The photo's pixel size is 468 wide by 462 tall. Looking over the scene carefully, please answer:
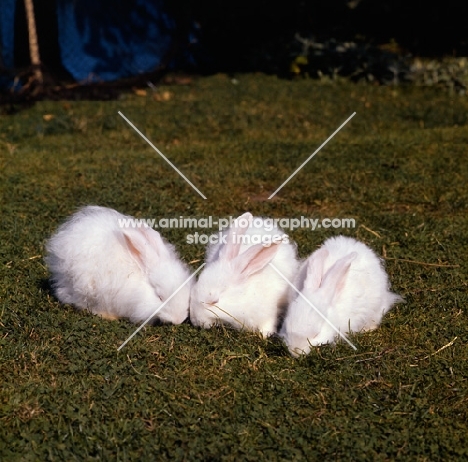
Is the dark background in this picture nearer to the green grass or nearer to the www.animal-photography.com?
A: the www.animal-photography.com

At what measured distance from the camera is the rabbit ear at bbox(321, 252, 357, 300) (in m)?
3.74

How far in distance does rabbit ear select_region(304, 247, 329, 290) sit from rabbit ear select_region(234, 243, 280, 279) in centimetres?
23

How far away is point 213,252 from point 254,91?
5815mm

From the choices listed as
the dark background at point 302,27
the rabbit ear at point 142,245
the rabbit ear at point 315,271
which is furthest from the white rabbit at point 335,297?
the dark background at point 302,27

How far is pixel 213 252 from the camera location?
4.32m

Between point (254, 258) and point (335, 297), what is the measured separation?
49cm

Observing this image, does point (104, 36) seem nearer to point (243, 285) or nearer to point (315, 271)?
point (243, 285)

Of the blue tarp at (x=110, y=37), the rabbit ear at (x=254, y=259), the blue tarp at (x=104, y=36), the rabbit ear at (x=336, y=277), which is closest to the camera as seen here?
the rabbit ear at (x=336, y=277)

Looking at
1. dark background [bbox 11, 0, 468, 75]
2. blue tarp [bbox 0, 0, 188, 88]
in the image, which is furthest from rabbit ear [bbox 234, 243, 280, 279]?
dark background [bbox 11, 0, 468, 75]

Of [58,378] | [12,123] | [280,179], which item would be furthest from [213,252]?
[12,123]

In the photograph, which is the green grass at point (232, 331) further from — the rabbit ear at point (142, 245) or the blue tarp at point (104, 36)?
the blue tarp at point (104, 36)

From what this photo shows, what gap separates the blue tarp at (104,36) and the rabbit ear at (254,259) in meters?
6.85

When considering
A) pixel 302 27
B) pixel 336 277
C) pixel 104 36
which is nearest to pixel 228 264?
pixel 336 277

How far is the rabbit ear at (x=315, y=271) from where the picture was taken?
12.5ft
